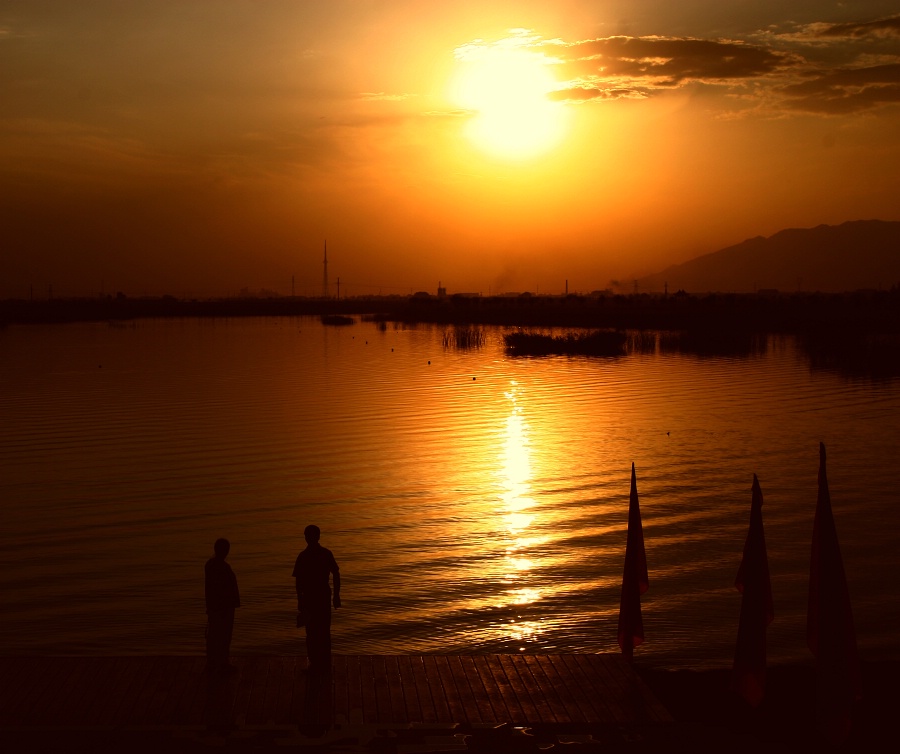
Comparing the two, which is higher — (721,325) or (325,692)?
(721,325)

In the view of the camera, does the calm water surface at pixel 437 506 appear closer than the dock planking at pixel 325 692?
No

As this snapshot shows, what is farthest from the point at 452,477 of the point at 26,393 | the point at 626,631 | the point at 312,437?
the point at 26,393

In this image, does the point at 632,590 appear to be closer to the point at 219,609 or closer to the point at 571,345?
the point at 219,609

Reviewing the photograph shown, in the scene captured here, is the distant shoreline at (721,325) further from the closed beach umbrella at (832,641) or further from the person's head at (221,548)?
the person's head at (221,548)

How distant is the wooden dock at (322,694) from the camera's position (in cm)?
838

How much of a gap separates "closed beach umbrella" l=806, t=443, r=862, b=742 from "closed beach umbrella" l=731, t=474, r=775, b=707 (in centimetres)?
72

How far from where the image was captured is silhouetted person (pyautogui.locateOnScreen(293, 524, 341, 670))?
939 centimetres

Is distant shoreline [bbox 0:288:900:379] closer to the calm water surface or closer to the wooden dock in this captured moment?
the calm water surface

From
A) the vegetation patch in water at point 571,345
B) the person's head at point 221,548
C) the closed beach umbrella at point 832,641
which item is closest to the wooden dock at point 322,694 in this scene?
the person's head at point 221,548

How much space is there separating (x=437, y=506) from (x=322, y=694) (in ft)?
36.0

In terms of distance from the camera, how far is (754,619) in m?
8.77

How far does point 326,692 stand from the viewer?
8.99 metres

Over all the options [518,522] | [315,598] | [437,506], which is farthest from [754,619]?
[437,506]

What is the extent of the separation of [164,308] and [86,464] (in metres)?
134
